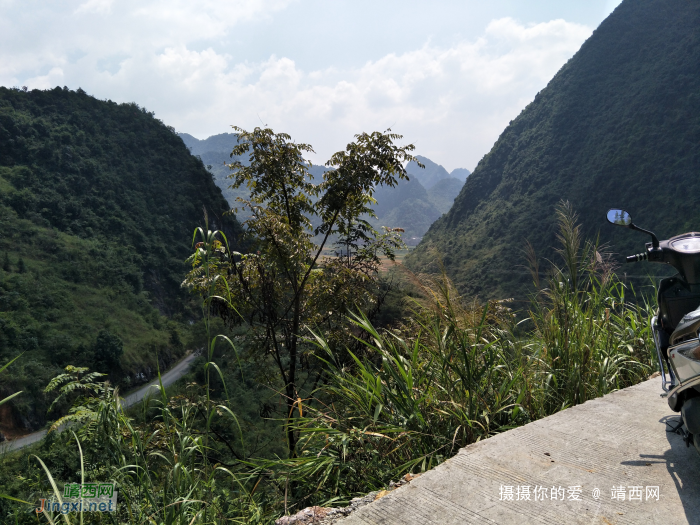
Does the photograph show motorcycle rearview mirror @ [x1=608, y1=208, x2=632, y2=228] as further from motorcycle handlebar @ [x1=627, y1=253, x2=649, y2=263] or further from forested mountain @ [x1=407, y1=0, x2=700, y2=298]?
forested mountain @ [x1=407, y1=0, x2=700, y2=298]

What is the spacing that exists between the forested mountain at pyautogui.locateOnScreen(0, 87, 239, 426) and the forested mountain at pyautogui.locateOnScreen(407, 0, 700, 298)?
23.0 meters

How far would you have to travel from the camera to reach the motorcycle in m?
1.62

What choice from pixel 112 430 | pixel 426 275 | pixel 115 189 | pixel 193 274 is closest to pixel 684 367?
pixel 426 275

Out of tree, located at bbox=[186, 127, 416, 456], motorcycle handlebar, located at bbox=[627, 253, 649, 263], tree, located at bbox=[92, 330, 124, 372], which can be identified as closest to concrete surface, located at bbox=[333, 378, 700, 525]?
motorcycle handlebar, located at bbox=[627, 253, 649, 263]

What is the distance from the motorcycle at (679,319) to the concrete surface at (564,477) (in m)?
0.16

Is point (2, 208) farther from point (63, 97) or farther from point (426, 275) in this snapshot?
point (426, 275)

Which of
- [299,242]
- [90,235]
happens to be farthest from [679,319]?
[90,235]

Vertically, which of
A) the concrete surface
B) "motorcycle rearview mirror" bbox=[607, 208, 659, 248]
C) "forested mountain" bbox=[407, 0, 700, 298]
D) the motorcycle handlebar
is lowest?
the concrete surface

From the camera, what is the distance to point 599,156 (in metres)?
50.5

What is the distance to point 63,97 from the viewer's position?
4941 cm

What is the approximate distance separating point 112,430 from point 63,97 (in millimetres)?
59368

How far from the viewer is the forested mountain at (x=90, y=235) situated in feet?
81.7

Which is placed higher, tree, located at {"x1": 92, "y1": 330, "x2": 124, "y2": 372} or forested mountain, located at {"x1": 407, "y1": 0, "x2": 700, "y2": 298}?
forested mountain, located at {"x1": 407, "y1": 0, "x2": 700, "y2": 298}

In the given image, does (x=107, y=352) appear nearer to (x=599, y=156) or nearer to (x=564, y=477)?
(x=564, y=477)
